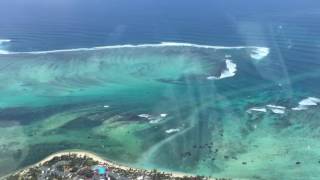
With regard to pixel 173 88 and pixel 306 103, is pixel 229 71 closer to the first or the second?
pixel 173 88

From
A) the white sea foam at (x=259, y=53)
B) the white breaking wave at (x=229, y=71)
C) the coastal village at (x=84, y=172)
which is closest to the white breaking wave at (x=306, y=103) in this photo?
the white breaking wave at (x=229, y=71)

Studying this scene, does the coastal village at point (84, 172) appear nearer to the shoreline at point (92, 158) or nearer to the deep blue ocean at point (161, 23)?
the shoreline at point (92, 158)

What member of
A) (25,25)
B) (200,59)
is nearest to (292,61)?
(200,59)

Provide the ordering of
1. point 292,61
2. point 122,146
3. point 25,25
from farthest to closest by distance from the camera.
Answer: point 25,25 < point 292,61 < point 122,146

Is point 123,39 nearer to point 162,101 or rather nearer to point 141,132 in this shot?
point 162,101

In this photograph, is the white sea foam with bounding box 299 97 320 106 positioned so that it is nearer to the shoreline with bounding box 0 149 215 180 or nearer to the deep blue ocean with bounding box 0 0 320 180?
the deep blue ocean with bounding box 0 0 320 180

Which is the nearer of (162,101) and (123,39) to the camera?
(162,101)
